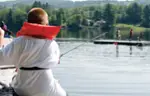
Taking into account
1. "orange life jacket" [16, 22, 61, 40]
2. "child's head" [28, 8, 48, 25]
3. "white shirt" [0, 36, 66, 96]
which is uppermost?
"child's head" [28, 8, 48, 25]

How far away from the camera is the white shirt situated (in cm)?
Answer: 595

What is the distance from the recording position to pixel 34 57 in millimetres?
6023

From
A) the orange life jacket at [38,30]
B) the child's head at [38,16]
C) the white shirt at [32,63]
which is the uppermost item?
the child's head at [38,16]

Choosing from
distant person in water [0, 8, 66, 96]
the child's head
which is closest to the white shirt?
distant person in water [0, 8, 66, 96]

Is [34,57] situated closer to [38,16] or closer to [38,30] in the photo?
[38,30]

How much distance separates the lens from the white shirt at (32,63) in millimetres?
5945

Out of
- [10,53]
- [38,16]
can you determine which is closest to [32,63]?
[10,53]

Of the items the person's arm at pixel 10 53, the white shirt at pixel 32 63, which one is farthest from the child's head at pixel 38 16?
the person's arm at pixel 10 53

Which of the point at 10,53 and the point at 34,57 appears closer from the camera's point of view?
the point at 10,53

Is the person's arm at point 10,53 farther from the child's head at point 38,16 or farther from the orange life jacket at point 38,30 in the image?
the child's head at point 38,16

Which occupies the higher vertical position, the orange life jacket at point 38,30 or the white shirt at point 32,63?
the orange life jacket at point 38,30

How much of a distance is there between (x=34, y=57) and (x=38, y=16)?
46 cm

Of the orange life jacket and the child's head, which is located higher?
the child's head

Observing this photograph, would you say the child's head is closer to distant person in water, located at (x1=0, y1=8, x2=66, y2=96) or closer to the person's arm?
distant person in water, located at (x1=0, y1=8, x2=66, y2=96)
